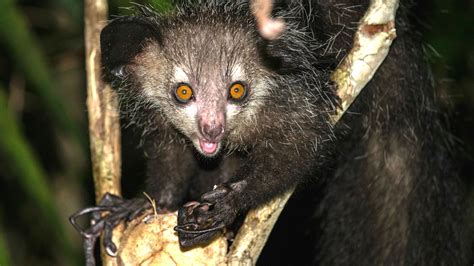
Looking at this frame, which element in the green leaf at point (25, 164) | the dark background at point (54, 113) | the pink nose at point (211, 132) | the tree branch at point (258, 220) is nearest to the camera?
the tree branch at point (258, 220)

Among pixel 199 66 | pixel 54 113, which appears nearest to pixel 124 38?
pixel 199 66

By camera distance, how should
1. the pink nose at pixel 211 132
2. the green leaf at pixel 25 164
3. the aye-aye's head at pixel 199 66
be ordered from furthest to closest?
1. the green leaf at pixel 25 164
2. the aye-aye's head at pixel 199 66
3. the pink nose at pixel 211 132

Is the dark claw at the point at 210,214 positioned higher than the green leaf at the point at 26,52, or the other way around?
the green leaf at the point at 26,52

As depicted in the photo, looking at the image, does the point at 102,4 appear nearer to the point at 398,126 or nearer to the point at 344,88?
the point at 344,88

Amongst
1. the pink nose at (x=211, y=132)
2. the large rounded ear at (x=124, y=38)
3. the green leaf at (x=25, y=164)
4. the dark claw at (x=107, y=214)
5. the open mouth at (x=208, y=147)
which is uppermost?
the large rounded ear at (x=124, y=38)

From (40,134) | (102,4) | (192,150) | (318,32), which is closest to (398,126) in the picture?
(318,32)

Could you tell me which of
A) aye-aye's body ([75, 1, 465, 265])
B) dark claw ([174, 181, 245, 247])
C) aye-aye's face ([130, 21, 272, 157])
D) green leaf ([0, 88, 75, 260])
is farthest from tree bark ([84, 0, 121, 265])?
dark claw ([174, 181, 245, 247])

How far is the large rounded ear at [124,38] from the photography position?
12.9 ft

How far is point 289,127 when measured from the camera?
4.14 metres

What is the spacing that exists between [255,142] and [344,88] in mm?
513

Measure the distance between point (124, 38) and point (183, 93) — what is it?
37 centimetres

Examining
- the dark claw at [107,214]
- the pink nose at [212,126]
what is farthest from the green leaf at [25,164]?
the pink nose at [212,126]

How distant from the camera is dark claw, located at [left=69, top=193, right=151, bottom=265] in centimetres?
455

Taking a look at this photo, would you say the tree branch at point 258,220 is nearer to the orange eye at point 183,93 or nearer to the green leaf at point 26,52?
the orange eye at point 183,93
